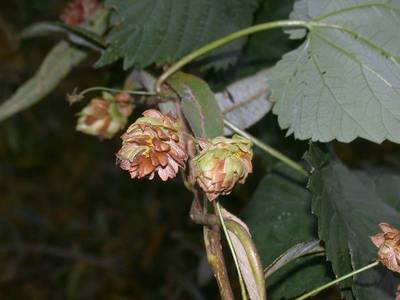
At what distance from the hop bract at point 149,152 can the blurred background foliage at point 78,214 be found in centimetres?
184

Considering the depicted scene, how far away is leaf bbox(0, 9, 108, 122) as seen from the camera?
143cm

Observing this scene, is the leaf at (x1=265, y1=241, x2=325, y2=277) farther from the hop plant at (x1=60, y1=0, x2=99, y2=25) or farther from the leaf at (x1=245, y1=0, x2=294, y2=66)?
the hop plant at (x1=60, y1=0, x2=99, y2=25)

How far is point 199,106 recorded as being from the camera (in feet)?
3.79

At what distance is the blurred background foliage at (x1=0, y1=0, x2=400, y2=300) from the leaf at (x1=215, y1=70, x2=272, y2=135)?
1.46m

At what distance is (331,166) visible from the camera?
123 cm

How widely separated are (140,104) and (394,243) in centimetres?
56

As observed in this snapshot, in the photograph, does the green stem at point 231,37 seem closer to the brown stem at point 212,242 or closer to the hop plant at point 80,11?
the brown stem at point 212,242

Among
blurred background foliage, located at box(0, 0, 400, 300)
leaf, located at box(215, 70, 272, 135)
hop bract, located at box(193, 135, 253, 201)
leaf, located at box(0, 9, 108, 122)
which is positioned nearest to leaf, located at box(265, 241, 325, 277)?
hop bract, located at box(193, 135, 253, 201)

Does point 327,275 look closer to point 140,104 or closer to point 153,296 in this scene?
point 140,104

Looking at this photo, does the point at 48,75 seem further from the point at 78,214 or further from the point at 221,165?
the point at 78,214

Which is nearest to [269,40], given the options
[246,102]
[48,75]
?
[246,102]

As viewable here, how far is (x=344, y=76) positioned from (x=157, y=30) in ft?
1.15

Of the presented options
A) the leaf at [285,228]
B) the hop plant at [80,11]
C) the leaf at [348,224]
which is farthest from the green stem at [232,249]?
the hop plant at [80,11]

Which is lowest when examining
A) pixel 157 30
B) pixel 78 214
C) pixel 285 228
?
pixel 78 214
